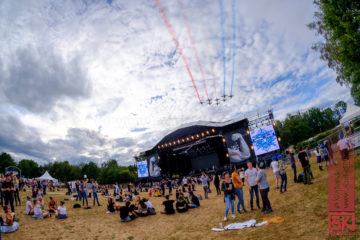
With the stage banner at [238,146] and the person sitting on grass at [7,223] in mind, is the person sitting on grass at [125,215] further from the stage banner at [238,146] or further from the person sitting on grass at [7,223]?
the stage banner at [238,146]

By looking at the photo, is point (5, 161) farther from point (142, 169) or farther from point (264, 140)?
point (264, 140)

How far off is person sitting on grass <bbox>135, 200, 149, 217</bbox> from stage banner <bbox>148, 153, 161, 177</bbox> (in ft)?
93.1

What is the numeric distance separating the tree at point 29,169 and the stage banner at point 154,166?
56936 millimetres

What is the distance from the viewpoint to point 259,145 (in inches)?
1046

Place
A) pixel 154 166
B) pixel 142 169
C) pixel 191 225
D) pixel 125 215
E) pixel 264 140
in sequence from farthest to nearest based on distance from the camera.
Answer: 1. pixel 142 169
2. pixel 154 166
3. pixel 264 140
4. pixel 125 215
5. pixel 191 225

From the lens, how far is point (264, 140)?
26.3 meters

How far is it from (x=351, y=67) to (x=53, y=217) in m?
16.3

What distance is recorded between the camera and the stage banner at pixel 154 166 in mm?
37981

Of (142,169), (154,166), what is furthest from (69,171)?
(154,166)

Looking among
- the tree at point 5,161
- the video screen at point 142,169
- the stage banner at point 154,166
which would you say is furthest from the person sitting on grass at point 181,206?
the tree at point 5,161

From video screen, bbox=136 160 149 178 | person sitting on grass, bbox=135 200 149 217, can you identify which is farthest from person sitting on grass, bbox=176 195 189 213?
video screen, bbox=136 160 149 178

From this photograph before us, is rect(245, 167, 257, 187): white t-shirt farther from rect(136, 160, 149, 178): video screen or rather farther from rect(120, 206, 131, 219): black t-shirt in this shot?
rect(136, 160, 149, 178): video screen

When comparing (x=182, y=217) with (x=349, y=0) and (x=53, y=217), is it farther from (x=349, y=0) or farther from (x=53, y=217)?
(x=349, y=0)

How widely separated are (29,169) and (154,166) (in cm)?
5881
